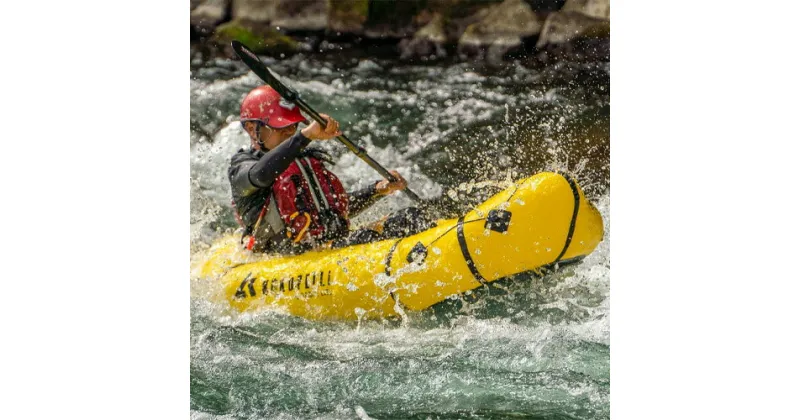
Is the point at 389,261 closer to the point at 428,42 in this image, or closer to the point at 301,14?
the point at 428,42

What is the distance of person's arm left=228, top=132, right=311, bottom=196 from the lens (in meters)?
2.36

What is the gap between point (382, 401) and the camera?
2334mm

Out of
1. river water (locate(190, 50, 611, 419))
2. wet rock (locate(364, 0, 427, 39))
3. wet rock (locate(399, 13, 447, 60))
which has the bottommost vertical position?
river water (locate(190, 50, 611, 419))

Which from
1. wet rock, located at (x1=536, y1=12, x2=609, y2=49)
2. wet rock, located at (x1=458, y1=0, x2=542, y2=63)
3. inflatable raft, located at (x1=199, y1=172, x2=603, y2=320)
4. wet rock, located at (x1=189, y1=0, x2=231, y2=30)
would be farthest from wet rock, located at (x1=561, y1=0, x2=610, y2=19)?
wet rock, located at (x1=189, y1=0, x2=231, y2=30)

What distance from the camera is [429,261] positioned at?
2.28 meters

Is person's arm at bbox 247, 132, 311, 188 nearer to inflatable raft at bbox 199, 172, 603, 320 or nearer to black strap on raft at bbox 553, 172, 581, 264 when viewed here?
inflatable raft at bbox 199, 172, 603, 320

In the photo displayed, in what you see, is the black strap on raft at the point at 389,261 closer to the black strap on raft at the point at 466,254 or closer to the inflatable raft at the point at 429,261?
the inflatable raft at the point at 429,261

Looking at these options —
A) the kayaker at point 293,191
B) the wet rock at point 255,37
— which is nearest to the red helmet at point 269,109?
the kayaker at point 293,191

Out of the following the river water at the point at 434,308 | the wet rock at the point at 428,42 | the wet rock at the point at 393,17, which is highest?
the wet rock at the point at 393,17

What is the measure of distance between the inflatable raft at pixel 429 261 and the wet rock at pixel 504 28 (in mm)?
451

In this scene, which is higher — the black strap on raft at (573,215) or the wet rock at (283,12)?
the wet rock at (283,12)

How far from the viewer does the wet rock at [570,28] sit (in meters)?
2.35

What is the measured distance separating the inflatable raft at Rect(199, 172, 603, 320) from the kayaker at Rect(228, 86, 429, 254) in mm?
58
